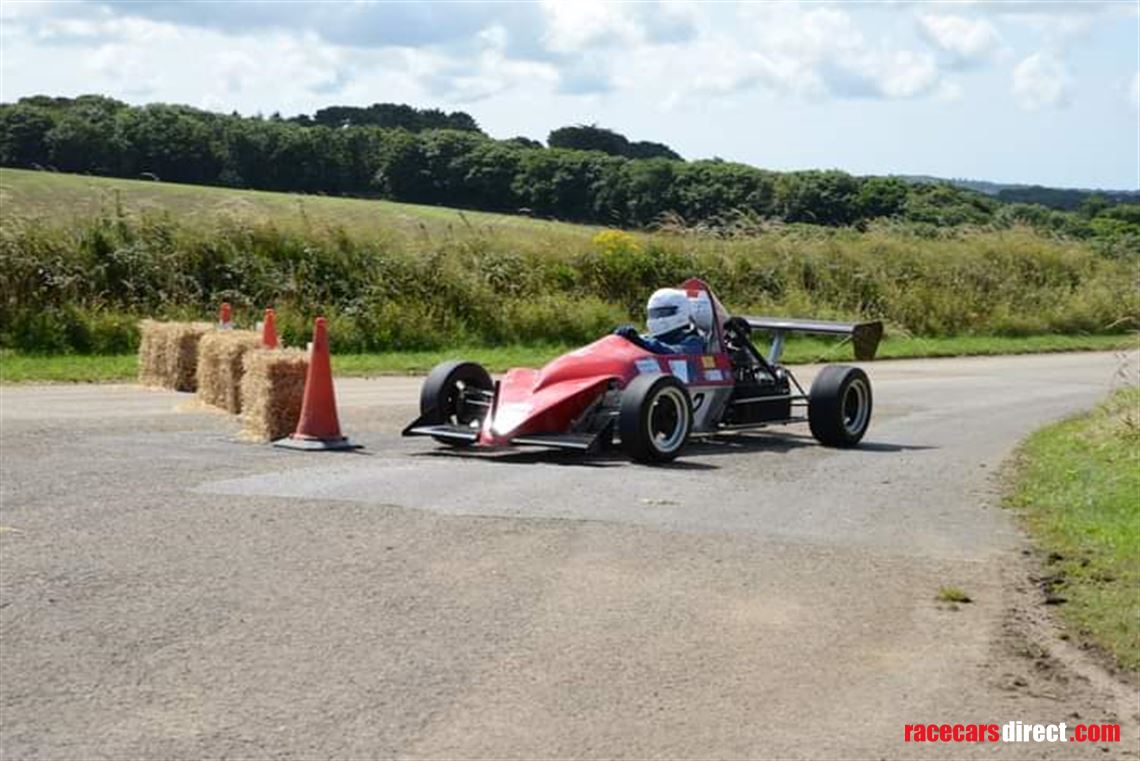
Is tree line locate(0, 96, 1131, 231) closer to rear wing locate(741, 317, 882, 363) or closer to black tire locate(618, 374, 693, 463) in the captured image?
rear wing locate(741, 317, 882, 363)

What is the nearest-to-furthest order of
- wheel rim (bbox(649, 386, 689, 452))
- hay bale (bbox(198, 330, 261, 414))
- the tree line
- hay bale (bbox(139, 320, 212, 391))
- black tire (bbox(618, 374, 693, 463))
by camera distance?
black tire (bbox(618, 374, 693, 463)), wheel rim (bbox(649, 386, 689, 452)), hay bale (bbox(198, 330, 261, 414)), hay bale (bbox(139, 320, 212, 391)), the tree line

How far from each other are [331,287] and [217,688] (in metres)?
22.3

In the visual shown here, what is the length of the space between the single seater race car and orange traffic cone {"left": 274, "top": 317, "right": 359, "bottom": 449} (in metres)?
0.70

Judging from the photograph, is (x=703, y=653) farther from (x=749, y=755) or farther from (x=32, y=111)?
(x=32, y=111)

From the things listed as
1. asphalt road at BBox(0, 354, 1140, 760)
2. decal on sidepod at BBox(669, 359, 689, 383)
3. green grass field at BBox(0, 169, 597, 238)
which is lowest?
asphalt road at BBox(0, 354, 1140, 760)

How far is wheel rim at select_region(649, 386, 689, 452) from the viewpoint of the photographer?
47.8ft

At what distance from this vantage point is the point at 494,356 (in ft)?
87.6

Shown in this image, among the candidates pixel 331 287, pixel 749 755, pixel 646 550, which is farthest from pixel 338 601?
pixel 331 287

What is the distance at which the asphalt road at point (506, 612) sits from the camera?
22.4 ft

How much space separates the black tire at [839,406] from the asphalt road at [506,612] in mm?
1770

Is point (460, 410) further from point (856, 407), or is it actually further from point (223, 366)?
point (856, 407)

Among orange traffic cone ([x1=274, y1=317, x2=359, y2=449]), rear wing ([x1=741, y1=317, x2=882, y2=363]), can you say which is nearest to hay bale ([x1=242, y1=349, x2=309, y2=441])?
orange traffic cone ([x1=274, y1=317, x2=359, y2=449])

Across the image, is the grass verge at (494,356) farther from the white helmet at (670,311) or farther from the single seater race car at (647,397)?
the white helmet at (670,311)

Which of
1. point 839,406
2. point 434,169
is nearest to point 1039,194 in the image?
point 434,169
